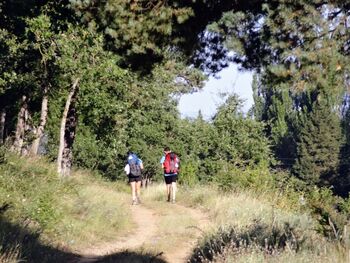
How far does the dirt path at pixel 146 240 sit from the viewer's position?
1001 centimetres

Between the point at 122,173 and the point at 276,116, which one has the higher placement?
the point at 276,116

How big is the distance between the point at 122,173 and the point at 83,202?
2963 cm

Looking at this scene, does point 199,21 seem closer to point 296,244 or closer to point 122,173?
point 296,244

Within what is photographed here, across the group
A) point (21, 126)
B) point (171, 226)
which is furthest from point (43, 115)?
point (171, 226)

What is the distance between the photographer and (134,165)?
1830 cm

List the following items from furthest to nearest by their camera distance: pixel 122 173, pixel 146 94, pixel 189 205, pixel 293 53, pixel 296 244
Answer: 1. pixel 122 173
2. pixel 146 94
3. pixel 189 205
4. pixel 296 244
5. pixel 293 53

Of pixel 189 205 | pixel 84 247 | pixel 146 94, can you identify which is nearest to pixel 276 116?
pixel 146 94

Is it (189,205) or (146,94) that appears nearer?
(189,205)

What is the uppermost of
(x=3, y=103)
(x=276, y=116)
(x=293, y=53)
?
(x=276, y=116)

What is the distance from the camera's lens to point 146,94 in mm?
24859

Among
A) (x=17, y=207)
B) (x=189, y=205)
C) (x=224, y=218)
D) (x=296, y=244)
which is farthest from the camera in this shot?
(x=189, y=205)

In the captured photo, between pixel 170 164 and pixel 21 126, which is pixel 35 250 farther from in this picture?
pixel 21 126

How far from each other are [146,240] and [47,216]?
2.35 metres

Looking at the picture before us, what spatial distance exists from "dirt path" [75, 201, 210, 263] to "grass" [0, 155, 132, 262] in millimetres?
Answer: 258
